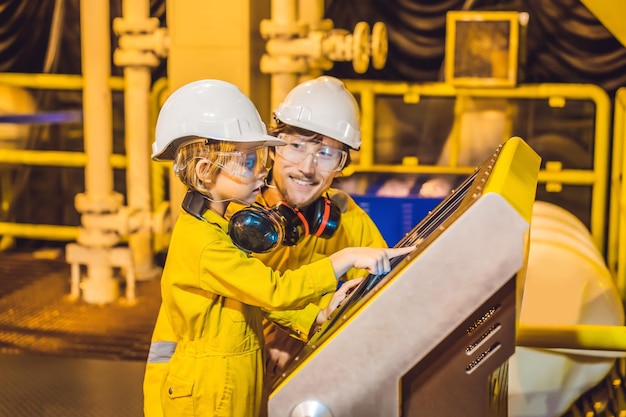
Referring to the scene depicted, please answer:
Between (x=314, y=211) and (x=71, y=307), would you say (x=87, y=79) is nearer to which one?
(x=71, y=307)

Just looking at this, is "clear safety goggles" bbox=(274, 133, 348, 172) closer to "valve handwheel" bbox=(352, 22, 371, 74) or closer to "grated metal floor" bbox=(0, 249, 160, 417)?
"grated metal floor" bbox=(0, 249, 160, 417)

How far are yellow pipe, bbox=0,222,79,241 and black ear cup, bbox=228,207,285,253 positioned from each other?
4.10 meters

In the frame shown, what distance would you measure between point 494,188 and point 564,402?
248 centimetres

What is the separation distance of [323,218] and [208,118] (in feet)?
1.92

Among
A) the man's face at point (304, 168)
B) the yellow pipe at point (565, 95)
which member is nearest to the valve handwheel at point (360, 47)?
the yellow pipe at point (565, 95)

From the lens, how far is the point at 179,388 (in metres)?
1.91

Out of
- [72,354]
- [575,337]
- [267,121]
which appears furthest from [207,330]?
[267,121]

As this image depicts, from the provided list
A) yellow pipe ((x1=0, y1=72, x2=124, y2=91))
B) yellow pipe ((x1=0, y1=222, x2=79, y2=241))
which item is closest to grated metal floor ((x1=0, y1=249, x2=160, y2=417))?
yellow pipe ((x1=0, y1=222, x2=79, y2=241))

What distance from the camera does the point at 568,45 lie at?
562 centimetres

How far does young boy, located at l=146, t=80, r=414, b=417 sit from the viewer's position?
1879 millimetres

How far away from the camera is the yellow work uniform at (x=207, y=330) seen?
1824 millimetres

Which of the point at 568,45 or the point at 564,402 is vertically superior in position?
the point at 568,45

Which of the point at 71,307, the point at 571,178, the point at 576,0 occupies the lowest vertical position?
the point at 71,307

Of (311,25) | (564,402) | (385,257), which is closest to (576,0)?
(311,25)
